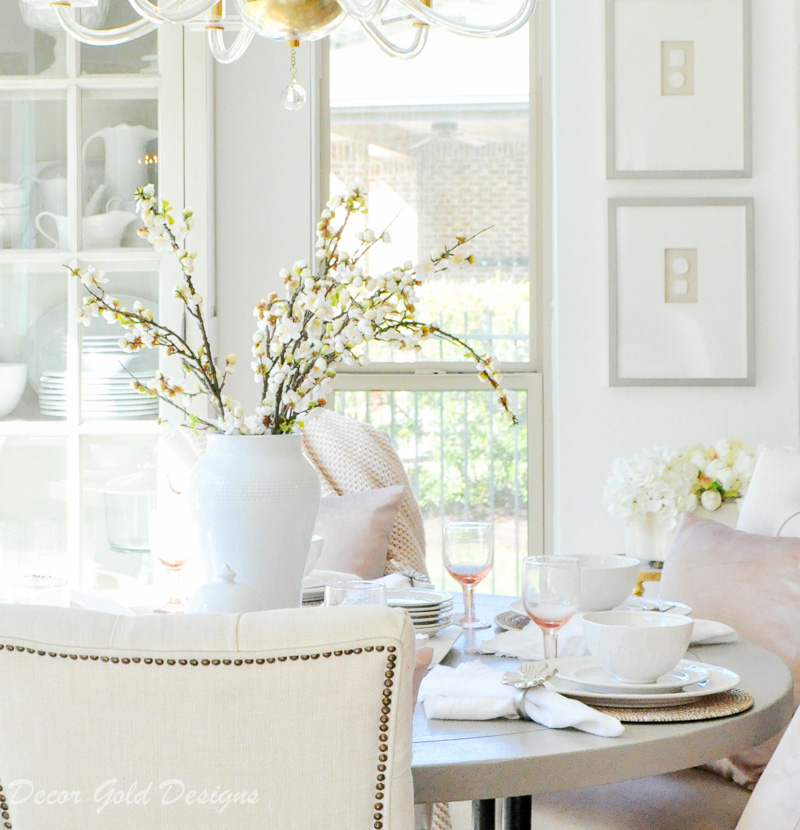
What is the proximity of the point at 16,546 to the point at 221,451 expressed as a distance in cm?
188

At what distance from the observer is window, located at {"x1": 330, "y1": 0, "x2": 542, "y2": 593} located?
139 inches

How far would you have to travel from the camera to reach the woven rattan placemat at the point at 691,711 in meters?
1.23

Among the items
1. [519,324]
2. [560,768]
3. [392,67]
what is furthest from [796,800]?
[392,67]

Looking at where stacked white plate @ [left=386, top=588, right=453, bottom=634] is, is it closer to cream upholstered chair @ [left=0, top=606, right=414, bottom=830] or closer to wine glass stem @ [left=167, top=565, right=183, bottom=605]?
wine glass stem @ [left=167, top=565, right=183, bottom=605]

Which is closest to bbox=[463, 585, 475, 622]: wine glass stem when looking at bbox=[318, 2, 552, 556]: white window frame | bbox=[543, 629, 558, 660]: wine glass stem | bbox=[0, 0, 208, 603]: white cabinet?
bbox=[543, 629, 558, 660]: wine glass stem

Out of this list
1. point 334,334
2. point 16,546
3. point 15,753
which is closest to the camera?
point 15,753

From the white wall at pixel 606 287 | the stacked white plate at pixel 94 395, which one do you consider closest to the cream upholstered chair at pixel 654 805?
the white wall at pixel 606 287

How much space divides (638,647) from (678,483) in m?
1.59

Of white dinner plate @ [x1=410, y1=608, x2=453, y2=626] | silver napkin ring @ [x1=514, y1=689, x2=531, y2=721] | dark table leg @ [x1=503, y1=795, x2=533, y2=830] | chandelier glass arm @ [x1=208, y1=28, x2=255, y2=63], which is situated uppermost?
chandelier glass arm @ [x1=208, y1=28, x2=255, y2=63]

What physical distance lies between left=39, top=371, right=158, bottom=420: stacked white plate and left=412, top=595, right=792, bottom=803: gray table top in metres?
2.07

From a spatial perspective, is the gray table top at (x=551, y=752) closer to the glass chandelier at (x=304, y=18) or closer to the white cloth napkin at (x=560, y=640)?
the white cloth napkin at (x=560, y=640)

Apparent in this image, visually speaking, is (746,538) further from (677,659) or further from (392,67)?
(392,67)

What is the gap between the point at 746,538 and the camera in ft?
6.40

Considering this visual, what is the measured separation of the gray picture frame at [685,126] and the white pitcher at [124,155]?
1.36 metres
